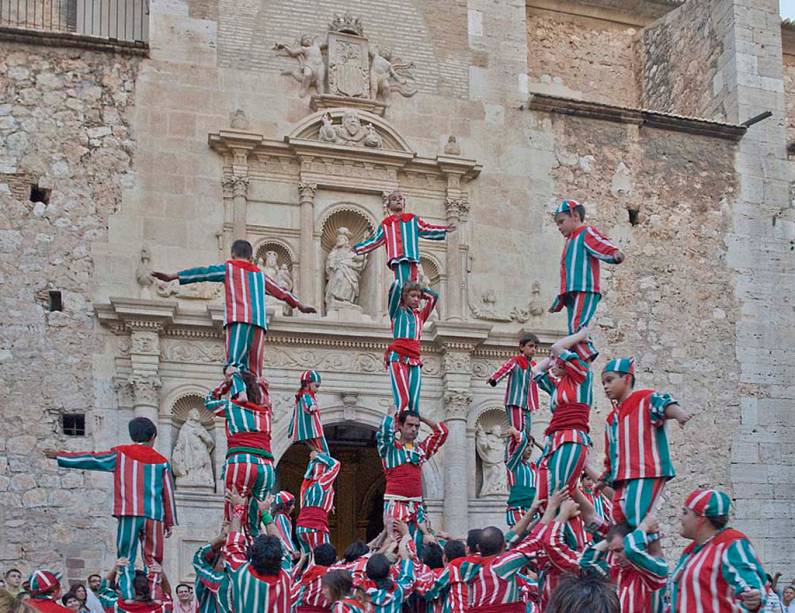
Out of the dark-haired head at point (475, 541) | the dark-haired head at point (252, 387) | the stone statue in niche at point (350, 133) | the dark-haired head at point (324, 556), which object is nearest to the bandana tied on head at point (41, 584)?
the dark-haired head at point (324, 556)

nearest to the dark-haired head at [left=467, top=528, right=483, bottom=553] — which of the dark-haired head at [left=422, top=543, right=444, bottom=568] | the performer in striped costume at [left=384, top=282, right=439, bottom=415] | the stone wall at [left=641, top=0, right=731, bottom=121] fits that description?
the dark-haired head at [left=422, top=543, right=444, bottom=568]

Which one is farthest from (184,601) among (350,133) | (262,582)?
(350,133)

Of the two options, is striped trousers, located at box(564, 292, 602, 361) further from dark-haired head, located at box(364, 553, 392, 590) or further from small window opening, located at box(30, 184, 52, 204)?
small window opening, located at box(30, 184, 52, 204)

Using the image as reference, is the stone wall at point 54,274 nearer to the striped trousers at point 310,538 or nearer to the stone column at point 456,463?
the striped trousers at point 310,538

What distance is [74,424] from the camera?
14039 millimetres

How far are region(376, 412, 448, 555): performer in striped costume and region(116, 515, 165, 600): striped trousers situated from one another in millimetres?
1992

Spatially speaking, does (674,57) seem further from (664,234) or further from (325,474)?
(325,474)

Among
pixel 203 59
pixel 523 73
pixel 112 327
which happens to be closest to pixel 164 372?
pixel 112 327

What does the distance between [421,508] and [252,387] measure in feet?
6.89

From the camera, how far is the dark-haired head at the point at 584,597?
369 cm

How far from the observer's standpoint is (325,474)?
427 inches

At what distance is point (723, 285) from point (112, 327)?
829 cm

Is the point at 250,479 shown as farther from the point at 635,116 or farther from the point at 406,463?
the point at 635,116

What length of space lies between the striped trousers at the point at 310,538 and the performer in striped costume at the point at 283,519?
0.32 ft
